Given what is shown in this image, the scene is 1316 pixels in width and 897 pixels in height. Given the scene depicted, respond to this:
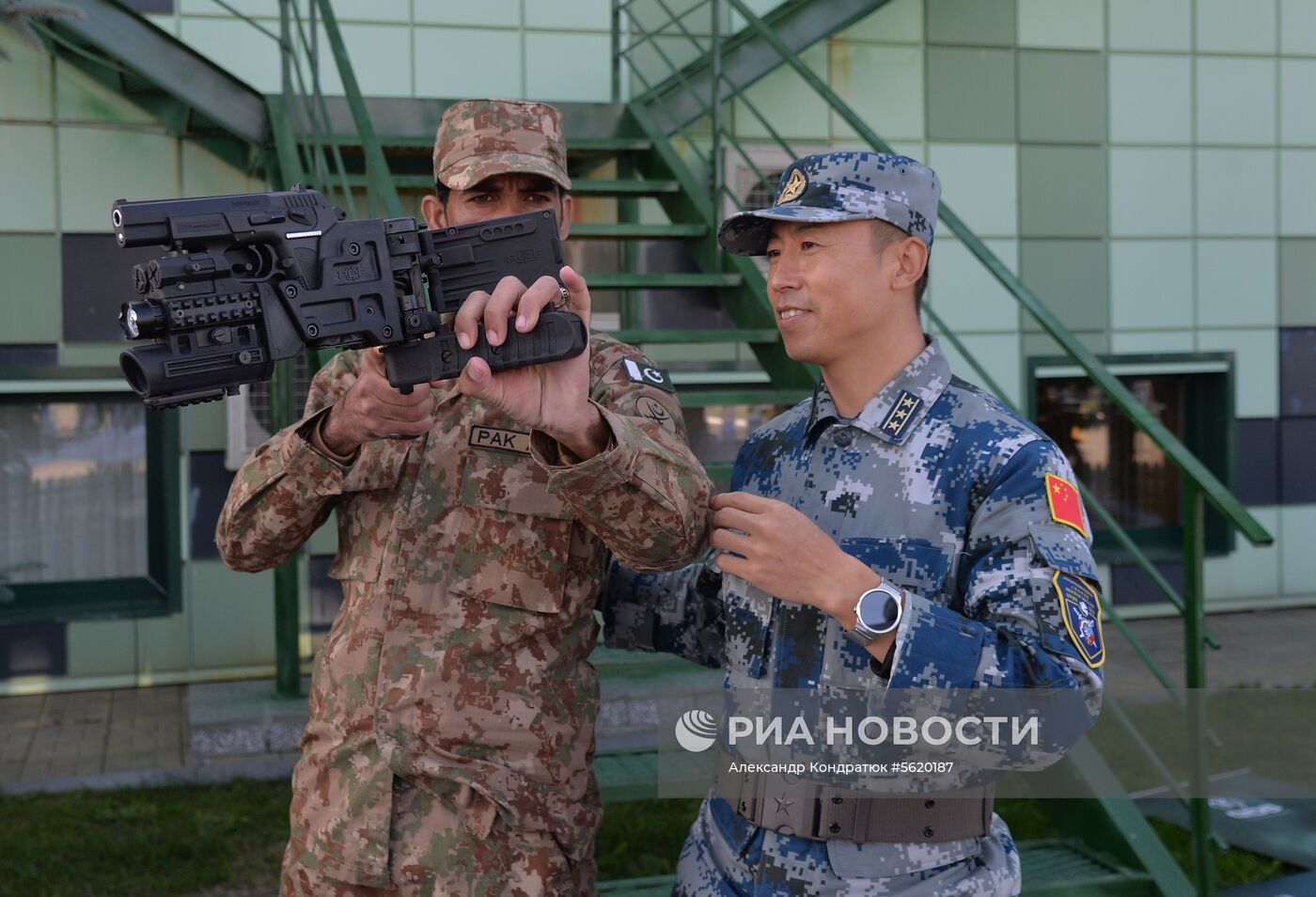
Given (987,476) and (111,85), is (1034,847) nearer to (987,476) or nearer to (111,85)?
(987,476)

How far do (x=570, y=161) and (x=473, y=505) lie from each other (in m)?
4.05

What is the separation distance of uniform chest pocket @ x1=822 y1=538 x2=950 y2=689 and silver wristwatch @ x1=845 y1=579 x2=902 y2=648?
0.38 feet

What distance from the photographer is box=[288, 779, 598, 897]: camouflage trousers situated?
179 cm

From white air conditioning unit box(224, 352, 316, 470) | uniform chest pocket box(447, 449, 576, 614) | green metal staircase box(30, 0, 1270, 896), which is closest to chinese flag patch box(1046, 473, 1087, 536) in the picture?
uniform chest pocket box(447, 449, 576, 614)

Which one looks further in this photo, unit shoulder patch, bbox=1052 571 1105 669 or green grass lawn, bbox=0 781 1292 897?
green grass lawn, bbox=0 781 1292 897

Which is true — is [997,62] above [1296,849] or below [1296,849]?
above

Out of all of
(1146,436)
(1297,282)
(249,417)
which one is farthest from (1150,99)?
(249,417)

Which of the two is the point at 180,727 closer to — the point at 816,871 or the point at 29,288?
the point at 29,288

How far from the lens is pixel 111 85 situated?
5.42 metres

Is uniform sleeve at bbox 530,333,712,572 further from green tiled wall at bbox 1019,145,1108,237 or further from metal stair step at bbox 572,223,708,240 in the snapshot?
green tiled wall at bbox 1019,145,1108,237

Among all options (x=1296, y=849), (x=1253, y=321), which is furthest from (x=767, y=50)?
(x=1296, y=849)

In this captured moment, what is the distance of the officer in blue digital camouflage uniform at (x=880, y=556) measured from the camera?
1.48 m

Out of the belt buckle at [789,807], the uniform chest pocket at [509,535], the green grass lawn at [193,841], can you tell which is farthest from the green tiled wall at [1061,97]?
the belt buckle at [789,807]

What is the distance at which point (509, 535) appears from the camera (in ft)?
6.21
